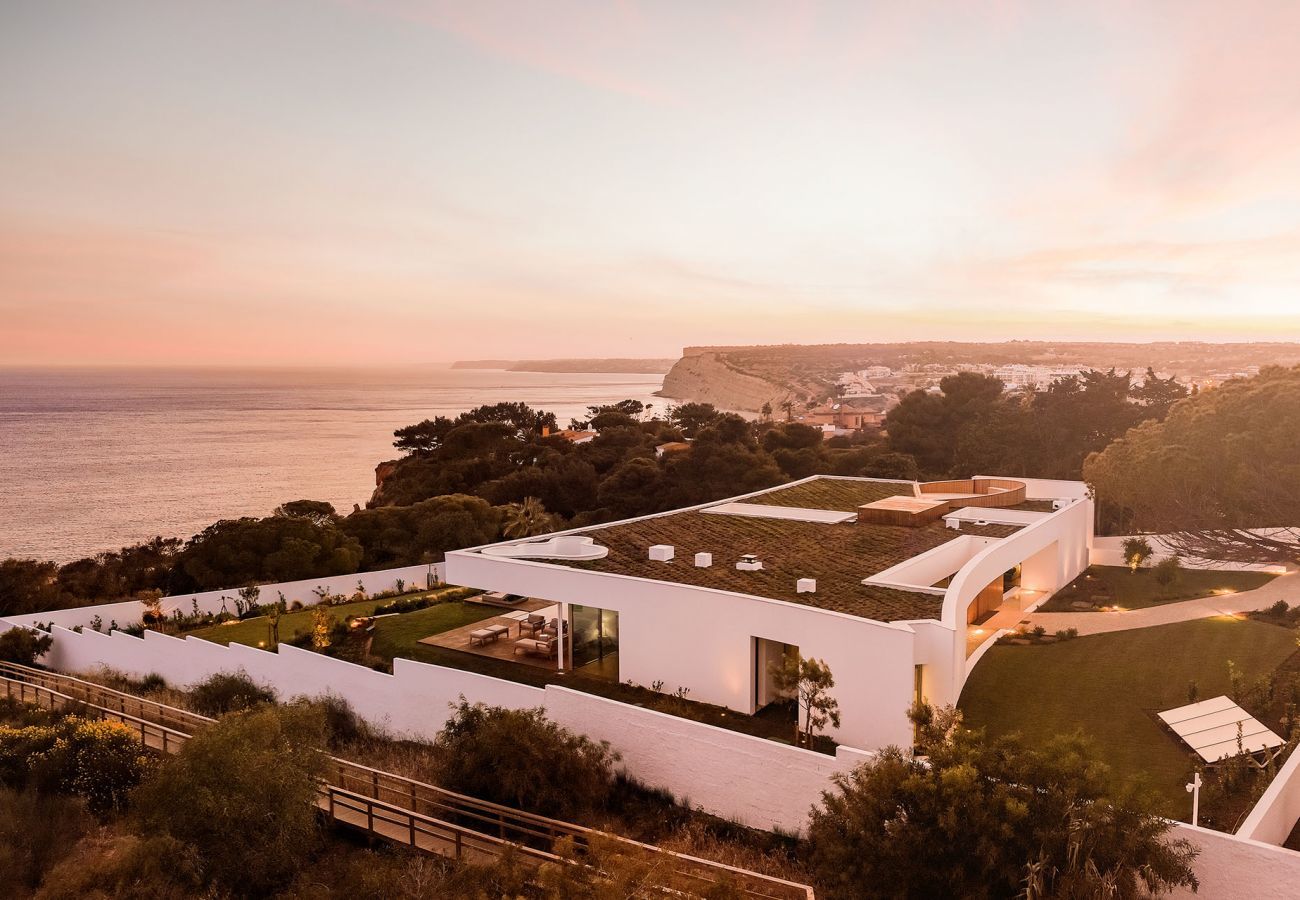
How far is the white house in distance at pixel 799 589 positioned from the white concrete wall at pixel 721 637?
0.9 inches

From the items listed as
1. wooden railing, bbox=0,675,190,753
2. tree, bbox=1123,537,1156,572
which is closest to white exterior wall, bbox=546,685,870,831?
wooden railing, bbox=0,675,190,753

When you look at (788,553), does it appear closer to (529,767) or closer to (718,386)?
(529,767)

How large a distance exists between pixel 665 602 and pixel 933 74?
19.1 metres

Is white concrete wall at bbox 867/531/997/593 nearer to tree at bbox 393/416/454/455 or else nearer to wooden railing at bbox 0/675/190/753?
wooden railing at bbox 0/675/190/753

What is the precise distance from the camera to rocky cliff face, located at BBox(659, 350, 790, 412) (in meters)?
112

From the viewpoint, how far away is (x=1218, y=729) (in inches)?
489

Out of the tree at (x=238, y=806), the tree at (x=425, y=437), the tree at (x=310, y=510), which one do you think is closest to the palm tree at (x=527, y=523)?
the tree at (x=310, y=510)

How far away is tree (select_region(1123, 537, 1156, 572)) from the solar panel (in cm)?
1176

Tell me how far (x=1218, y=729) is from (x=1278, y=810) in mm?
3043

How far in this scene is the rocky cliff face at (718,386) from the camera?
4424 inches

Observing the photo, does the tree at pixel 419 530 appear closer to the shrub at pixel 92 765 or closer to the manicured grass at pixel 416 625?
the manicured grass at pixel 416 625

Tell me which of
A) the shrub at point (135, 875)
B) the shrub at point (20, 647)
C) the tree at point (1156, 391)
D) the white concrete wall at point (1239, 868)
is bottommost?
the shrub at point (20, 647)

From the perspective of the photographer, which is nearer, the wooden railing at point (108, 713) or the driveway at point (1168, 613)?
the wooden railing at point (108, 713)

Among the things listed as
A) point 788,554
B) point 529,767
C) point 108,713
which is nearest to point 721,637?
point 788,554
